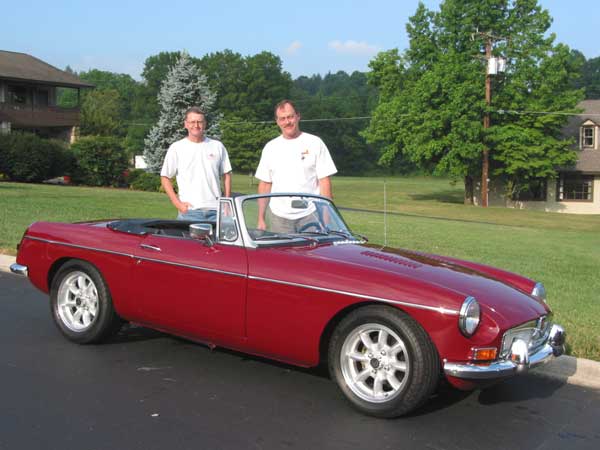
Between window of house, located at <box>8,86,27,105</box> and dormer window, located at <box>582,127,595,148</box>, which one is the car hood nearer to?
dormer window, located at <box>582,127,595,148</box>

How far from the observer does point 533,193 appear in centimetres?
4562

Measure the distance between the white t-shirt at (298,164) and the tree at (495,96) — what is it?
35.3 m

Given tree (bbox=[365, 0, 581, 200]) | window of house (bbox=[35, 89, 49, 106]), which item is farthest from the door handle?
window of house (bbox=[35, 89, 49, 106])

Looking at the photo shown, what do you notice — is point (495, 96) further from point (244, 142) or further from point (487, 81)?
point (244, 142)

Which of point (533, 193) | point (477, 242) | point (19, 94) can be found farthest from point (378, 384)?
point (19, 94)

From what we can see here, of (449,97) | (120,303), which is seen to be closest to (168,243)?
(120,303)

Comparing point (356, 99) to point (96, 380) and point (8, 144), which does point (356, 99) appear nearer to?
point (8, 144)

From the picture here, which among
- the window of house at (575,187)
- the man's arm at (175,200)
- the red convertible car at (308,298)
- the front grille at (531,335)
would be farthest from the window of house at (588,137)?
the front grille at (531,335)

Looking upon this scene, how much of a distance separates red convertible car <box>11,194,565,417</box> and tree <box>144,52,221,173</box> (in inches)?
1316

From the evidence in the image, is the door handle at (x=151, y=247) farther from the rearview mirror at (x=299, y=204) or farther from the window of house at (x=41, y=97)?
the window of house at (x=41, y=97)

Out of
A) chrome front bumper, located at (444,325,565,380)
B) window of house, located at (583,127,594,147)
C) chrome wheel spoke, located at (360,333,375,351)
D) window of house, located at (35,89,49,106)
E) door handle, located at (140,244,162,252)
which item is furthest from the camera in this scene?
window of house, located at (35,89,49,106)

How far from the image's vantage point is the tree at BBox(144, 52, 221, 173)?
39094mm

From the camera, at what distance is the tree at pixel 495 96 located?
41.1m

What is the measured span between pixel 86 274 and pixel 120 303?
47cm
